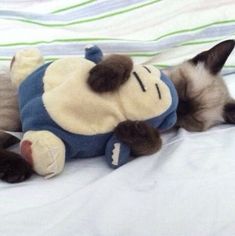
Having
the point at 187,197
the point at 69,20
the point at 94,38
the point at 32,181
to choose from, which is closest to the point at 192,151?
the point at 187,197

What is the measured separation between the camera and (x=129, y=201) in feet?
3.04

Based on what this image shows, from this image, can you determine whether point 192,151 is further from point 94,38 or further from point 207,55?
point 94,38

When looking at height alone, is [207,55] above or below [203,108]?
above

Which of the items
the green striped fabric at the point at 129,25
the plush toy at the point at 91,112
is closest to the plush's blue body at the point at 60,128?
the plush toy at the point at 91,112

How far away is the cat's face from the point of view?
4.21 ft

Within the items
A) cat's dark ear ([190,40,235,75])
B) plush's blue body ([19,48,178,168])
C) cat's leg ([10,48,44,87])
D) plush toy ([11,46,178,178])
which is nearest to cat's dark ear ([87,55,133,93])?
plush toy ([11,46,178,178])

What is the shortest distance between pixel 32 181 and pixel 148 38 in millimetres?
773

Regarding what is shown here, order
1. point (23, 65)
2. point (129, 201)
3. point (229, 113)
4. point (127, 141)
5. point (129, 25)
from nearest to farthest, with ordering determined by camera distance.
→ point (129, 201) < point (127, 141) < point (23, 65) < point (229, 113) < point (129, 25)

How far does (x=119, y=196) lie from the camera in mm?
937

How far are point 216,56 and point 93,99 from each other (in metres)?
0.50

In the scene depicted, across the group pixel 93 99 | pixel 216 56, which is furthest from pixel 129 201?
pixel 216 56

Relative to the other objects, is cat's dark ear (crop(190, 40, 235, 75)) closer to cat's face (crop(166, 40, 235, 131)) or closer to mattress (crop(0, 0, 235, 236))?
cat's face (crop(166, 40, 235, 131))

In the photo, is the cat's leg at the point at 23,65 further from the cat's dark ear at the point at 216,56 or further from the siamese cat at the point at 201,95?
the cat's dark ear at the point at 216,56

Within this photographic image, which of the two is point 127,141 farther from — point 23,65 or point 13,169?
point 23,65
